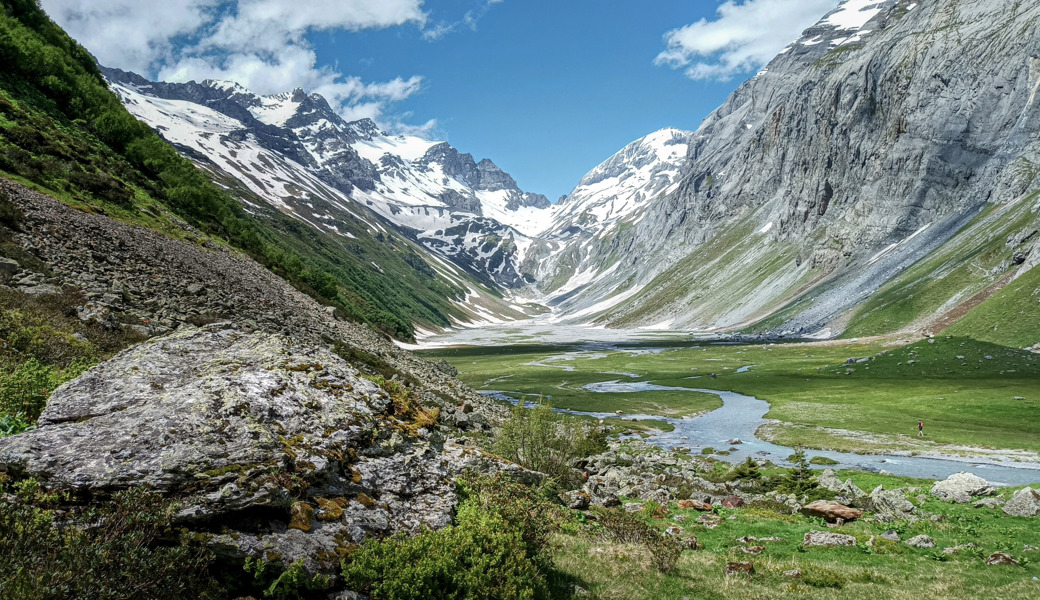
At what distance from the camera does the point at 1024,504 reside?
22578 millimetres

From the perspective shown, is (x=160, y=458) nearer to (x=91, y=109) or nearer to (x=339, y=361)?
(x=339, y=361)

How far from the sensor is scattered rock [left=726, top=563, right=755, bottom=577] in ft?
52.6

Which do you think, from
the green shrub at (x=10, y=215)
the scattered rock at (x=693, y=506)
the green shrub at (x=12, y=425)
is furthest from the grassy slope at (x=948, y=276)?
the green shrub at (x=10, y=215)

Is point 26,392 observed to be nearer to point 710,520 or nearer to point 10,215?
point 10,215

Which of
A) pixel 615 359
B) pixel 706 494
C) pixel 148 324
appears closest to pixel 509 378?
pixel 615 359

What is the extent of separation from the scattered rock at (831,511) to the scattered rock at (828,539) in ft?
18.1

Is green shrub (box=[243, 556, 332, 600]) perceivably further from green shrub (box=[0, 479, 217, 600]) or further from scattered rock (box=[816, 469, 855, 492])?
scattered rock (box=[816, 469, 855, 492])

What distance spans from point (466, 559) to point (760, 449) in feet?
167

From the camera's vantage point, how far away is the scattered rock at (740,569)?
1605 cm

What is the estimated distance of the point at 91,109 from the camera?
6569 cm

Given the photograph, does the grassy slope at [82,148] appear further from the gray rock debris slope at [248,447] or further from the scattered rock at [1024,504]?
the scattered rock at [1024,504]

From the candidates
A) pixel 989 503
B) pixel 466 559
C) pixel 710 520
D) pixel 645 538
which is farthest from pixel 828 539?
pixel 466 559

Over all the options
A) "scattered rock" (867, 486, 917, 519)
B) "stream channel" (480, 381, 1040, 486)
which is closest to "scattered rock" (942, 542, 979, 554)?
"scattered rock" (867, 486, 917, 519)

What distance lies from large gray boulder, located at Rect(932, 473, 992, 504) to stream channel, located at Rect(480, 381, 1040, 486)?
1007 centimetres
